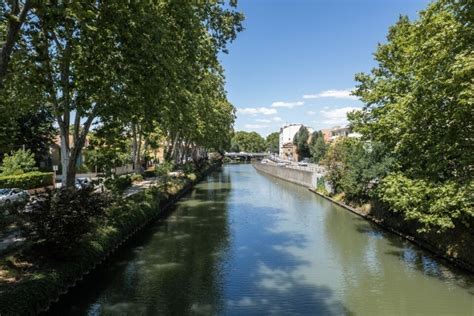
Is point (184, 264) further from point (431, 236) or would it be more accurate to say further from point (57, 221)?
point (431, 236)

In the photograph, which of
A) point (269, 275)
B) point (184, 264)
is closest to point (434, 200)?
point (269, 275)

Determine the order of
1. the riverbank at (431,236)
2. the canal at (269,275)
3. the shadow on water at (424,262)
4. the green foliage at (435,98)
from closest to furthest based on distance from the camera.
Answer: the green foliage at (435,98), the canal at (269,275), the shadow on water at (424,262), the riverbank at (431,236)

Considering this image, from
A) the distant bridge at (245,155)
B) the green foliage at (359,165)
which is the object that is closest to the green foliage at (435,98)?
the green foliage at (359,165)

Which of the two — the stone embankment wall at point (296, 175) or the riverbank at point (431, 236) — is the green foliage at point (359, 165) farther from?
the stone embankment wall at point (296, 175)

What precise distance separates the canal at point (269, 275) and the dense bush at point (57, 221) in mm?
2053

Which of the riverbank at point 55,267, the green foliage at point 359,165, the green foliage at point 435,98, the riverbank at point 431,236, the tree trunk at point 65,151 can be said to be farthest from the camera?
Answer: the green foliage at point 359,165

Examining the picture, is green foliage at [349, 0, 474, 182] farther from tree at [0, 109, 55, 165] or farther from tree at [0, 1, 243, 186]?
tree at [0, 109, 55, 165]

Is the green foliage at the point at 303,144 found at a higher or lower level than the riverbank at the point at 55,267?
higher

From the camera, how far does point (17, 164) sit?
4141 cm

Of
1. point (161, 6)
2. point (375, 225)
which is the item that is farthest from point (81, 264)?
point (375, 225)

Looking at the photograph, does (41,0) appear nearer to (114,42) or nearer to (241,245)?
(114,42)

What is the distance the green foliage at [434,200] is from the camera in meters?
17.3

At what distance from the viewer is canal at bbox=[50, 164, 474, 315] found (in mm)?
15398

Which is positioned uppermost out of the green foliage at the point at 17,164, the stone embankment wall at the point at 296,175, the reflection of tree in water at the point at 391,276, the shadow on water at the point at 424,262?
the green foliage at the point at 17,164
